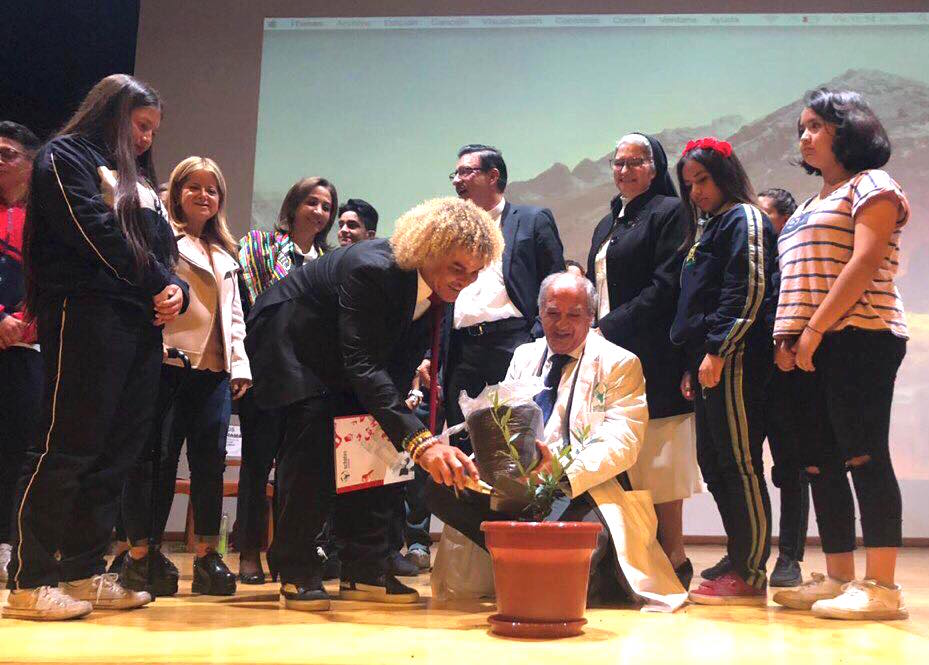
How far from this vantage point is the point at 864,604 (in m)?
2.34

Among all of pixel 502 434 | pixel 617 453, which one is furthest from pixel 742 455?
pixel 502 434

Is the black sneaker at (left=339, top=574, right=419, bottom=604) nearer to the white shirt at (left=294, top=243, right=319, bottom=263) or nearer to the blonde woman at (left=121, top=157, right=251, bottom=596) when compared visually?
the blonde woman at (left=121, top=157, right=251, bottom=596)

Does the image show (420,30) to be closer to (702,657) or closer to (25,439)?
(25,439)

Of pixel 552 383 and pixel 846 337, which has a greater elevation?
pixel 846 337

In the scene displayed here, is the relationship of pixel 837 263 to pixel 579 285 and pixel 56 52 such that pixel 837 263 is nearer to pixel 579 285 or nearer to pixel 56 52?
pixel 579 285

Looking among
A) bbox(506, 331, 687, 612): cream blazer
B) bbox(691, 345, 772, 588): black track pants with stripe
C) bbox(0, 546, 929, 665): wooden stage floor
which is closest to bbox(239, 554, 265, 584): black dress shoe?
bbox(0, 546, 929, 665): wooden stage floor

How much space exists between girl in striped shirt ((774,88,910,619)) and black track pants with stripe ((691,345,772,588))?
0.14 m

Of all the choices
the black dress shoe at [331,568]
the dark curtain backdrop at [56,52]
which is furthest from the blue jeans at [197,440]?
the dark curtain backdrop at [56,52]

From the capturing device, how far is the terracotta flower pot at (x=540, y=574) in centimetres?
195

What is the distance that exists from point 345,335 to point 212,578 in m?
0.96

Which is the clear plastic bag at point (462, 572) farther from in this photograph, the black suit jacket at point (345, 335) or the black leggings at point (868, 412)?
the black leggings at point (868, 412)

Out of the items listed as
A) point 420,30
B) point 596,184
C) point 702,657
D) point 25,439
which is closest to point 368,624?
point 702,657

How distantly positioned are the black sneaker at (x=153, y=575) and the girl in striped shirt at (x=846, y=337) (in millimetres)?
1727

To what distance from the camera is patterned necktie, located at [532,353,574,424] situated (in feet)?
9.20
